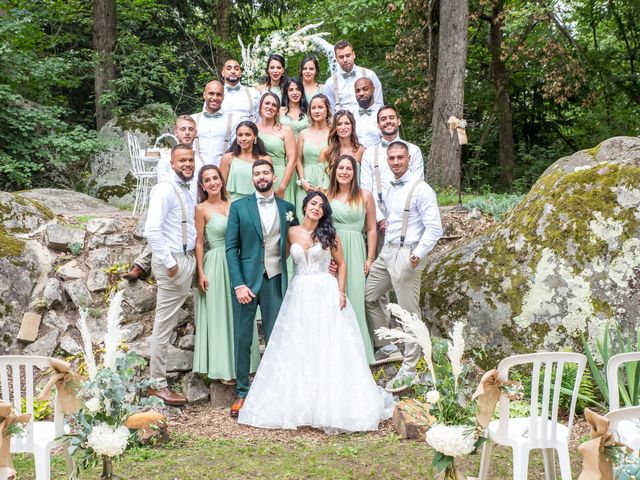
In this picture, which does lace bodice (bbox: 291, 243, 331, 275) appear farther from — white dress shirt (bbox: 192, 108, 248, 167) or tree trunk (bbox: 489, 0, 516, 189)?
tree trunk (bbox: 489, 0, 516, 189)

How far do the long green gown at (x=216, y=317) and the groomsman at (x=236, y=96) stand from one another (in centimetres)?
164

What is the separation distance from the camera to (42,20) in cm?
1380

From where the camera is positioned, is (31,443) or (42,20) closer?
(31,443)

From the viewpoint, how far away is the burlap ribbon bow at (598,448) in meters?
3.02

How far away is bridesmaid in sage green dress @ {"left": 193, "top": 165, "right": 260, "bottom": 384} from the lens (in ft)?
20.9

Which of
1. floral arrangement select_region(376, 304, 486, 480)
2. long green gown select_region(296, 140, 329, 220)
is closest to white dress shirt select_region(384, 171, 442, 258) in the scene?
long green gown select_region(296, 140, 329, 220)

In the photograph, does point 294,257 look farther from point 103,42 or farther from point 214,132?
point 103,42

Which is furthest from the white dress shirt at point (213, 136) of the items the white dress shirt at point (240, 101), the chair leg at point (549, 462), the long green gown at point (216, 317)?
the chair leg at point (549, 462)

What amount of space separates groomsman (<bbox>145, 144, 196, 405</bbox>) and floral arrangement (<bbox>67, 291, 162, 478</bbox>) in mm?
2527

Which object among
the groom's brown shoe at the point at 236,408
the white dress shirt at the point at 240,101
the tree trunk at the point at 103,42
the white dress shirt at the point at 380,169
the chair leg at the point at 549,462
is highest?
the tree trunk at the point at 103,42

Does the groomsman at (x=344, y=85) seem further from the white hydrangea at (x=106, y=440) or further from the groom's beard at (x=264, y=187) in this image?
the white hydrangea at (x=106, y=440)

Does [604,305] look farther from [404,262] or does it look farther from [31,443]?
[31,443]

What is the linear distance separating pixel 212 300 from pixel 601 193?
12.0 ft

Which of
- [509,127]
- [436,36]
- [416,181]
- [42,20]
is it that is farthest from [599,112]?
[42,20]
